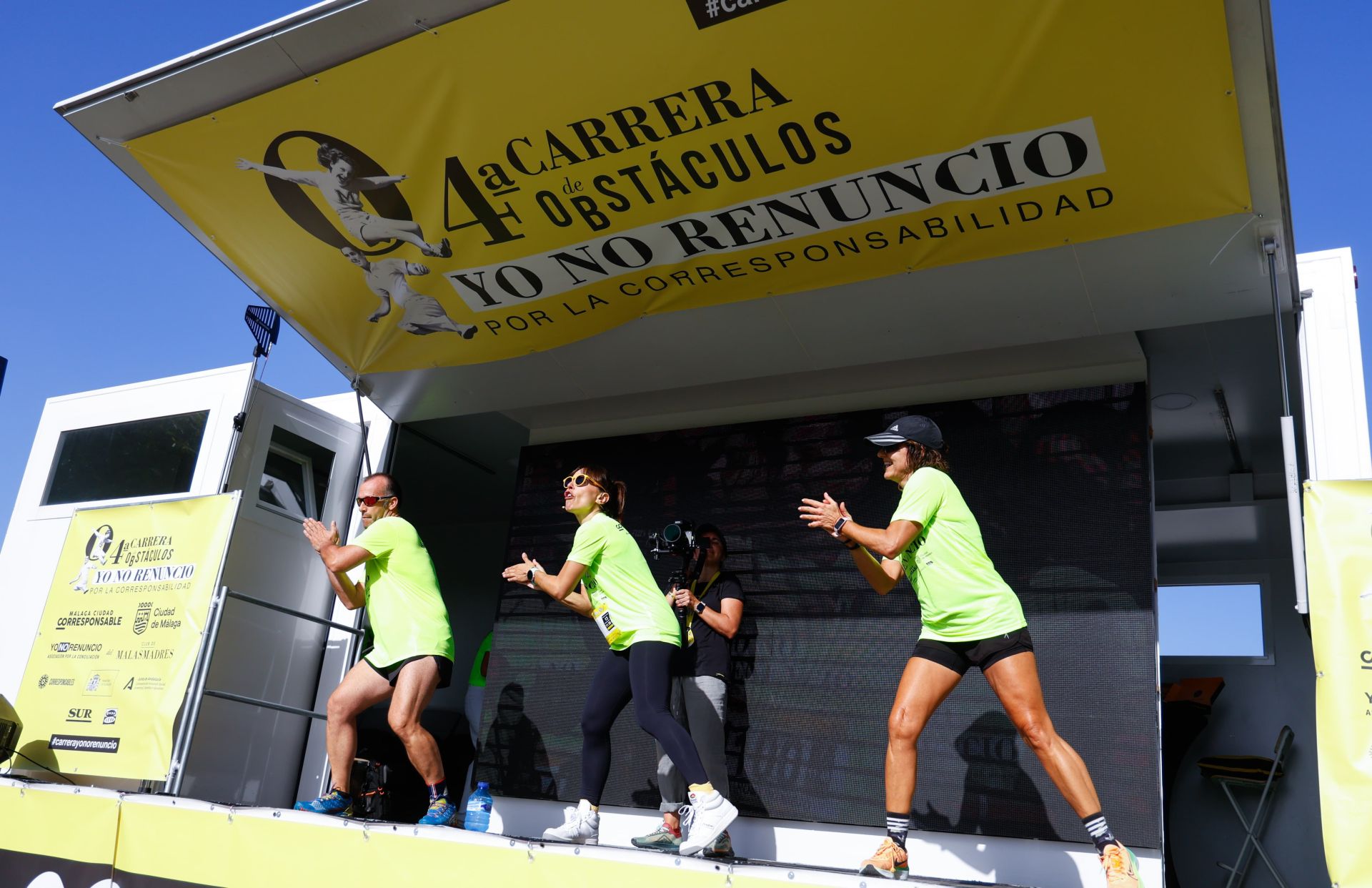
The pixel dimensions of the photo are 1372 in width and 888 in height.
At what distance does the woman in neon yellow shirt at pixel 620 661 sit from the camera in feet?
12.2

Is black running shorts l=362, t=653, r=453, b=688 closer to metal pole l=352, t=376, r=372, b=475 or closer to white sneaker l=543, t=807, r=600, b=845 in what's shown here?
white sneaker l=543, t=807, r=600, b=845

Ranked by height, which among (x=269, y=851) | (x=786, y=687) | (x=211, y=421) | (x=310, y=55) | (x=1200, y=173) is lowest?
(x=269, y=851)

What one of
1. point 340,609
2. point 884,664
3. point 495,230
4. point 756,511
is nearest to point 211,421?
point 340,609

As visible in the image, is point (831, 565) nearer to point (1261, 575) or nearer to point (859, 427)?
point (859, 427)

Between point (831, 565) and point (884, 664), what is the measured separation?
580 millimetres

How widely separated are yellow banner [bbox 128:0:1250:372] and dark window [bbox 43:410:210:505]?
1271mm

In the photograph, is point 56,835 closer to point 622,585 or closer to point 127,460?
point 127,460

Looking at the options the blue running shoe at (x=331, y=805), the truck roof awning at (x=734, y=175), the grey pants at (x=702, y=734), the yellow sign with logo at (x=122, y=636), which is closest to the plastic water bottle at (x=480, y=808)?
the blue running shoe at (x=331, y=805)

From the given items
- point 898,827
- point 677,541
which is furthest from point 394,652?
point 898,827

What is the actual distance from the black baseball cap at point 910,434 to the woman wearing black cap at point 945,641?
169 millimetres

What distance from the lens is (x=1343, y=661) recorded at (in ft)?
9.68

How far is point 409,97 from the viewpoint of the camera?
4109 millimetres

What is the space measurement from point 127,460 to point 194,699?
2.06 meters

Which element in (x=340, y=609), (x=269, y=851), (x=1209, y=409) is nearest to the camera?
(x=269, y=851)
